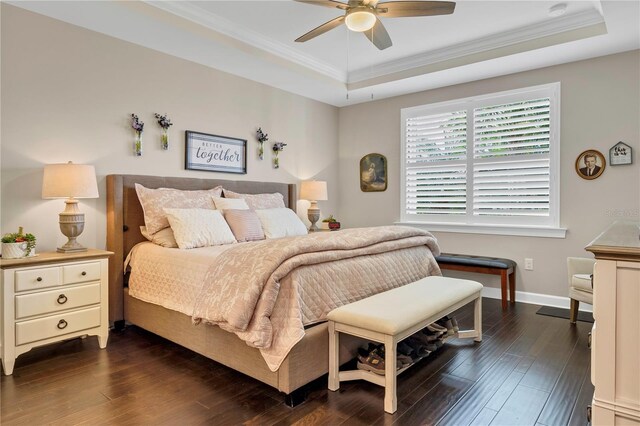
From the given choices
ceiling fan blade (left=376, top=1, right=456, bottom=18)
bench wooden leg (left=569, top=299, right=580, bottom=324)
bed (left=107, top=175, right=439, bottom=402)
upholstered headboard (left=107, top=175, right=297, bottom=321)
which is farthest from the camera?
bench wooden leg (left=569, top=299, right=580, bottom=324)

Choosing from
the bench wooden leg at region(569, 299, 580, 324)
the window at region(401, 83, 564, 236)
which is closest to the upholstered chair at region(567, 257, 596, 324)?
the bench wooden leg at region(569, 299, 580, 324)

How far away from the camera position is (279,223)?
4.04 m

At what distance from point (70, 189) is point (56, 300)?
0.80m

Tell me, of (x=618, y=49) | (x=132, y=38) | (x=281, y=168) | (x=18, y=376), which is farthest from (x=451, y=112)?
(x=18, y=376)

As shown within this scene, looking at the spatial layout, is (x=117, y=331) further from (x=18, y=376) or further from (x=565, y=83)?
(x=565, y=83)

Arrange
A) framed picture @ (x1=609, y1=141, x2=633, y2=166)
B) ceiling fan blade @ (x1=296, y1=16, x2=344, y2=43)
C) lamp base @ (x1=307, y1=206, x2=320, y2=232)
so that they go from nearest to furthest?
ceiling fan blade @ (x1=296, y1=16, x2=344, y2=43)
framed picture @ (x1=609, y1=141, x2=633, y2=166)
lamp base @ (x1=307, y1=206, x2=320, y2=232)

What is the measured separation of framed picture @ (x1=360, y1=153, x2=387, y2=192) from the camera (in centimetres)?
552

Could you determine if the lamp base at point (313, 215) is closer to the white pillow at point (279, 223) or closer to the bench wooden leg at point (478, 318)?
the white pillow at point (279, 223)

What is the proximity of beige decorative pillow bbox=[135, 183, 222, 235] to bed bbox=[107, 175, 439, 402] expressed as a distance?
15 cm

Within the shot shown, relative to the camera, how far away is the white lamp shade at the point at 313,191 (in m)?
5.02

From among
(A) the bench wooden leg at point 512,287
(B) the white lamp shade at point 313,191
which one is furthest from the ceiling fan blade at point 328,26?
(A) the bench wooden leg at point 512,287

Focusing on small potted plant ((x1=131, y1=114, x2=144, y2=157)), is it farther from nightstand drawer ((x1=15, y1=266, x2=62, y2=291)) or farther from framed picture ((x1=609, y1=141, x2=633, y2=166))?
framed picture ((x1=609, y1=141, x2=633, y2=166))

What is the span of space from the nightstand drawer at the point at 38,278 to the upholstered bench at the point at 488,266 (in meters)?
3.67

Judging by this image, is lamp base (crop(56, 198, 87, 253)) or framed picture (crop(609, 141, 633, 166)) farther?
framed picture (crop(609, 141, 633, 166))
